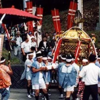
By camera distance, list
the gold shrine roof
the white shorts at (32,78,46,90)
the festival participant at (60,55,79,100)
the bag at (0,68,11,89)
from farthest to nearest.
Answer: the gold shrine roof → the white shorts at (32,78,46,90) → the festival participant at (60,55,79,100) → the bag at (0,68,11,89)

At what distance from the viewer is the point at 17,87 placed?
18.3 meters

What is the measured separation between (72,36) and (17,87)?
10.5 feet

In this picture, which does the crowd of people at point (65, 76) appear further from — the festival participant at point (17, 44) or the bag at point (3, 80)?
the festival participant at point (17, 44)

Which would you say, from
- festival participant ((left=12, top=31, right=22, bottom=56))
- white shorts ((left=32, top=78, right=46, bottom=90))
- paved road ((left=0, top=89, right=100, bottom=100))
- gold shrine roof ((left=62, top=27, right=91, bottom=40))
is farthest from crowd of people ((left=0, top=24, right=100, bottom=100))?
festival participant ((left=12, top=31, right=22, bottom=56))

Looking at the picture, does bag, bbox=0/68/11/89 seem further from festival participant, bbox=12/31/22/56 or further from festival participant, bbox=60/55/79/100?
festival participant, bbox=12/31/22/56

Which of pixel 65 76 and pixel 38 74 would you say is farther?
pixel 38 74

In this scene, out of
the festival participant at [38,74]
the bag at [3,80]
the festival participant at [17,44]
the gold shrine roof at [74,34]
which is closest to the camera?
the bag at [3,80]

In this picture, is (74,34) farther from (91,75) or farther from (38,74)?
(91,75)

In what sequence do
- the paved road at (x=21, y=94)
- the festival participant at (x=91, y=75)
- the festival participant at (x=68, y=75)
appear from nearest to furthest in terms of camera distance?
the festival participant at (x=91, y=75) → the festival participant at (x=68, y=75) → the paved road at (x=21, y=94)

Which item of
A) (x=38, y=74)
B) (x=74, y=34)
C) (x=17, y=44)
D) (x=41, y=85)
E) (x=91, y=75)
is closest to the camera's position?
(x=91, y=75)

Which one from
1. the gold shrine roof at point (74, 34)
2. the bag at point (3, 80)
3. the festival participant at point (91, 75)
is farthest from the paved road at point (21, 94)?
the festival participant at point (91, 75)

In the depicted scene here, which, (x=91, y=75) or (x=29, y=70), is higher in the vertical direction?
(x=91, y=75)

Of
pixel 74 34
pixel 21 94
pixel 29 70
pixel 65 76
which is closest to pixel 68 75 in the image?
pixel 65 76

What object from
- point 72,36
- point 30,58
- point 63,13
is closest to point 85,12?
point 63,13
